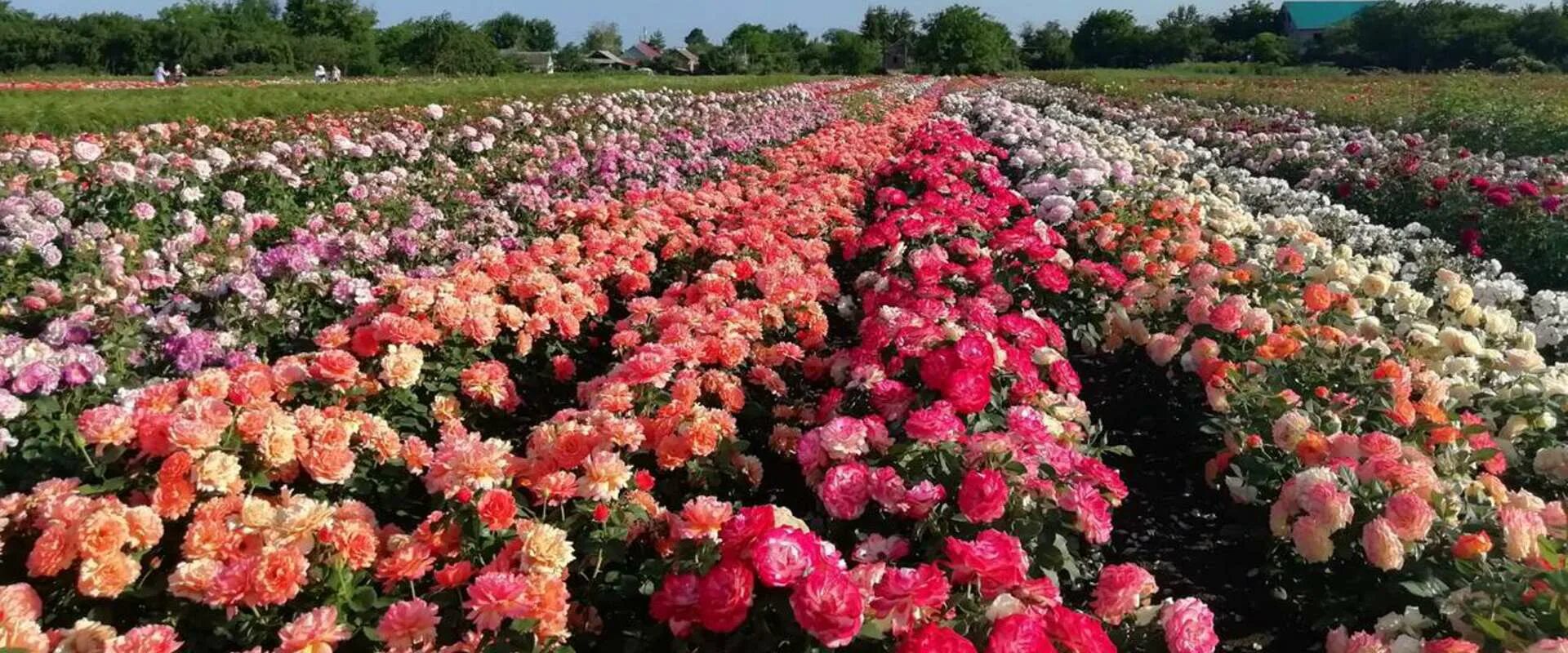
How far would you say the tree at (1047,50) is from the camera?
2734 inches

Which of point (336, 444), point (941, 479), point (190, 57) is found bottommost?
point (941, 479)

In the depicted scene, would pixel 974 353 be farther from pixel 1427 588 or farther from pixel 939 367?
pixel 1427 588

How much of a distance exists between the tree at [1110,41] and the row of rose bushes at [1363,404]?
223 ft

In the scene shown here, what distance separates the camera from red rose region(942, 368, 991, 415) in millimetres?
2496

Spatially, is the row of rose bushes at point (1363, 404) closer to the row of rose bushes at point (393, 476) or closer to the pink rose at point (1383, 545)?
the pink rose at point (1383, 545)

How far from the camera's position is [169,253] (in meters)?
4.18

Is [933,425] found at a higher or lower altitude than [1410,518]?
higher

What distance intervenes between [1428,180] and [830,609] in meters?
8.53

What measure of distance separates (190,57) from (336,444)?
2146 inches

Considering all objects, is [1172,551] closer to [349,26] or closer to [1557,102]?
[1557,102]

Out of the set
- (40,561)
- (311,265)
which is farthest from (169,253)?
(40,561)

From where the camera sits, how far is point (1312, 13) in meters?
78.1

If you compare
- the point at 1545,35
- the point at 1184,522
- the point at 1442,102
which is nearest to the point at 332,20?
the point at 1442,102

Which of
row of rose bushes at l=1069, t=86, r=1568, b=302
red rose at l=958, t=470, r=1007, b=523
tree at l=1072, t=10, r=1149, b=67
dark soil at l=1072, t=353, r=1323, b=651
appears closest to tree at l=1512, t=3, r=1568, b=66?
tree at l=1072, t=10, r=1149, b=67
